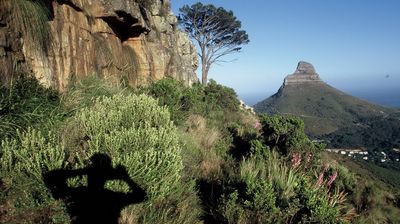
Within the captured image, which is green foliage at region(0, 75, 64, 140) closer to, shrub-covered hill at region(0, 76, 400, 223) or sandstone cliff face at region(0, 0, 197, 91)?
shrub-covered hill at region(0, 76, 400, 223)

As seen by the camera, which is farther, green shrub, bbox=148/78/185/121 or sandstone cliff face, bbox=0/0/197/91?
green shrub, bbox=148/78/185/121

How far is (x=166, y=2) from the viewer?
20.9 meters

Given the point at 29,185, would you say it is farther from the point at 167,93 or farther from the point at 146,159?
the point at 167,93

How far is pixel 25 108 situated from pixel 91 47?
5.09 meters

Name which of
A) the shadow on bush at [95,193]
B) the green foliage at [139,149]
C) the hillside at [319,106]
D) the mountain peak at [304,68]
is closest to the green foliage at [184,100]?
the green foliage at [139,149]

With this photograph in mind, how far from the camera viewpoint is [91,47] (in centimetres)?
968

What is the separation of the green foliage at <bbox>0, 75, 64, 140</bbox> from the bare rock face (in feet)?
503

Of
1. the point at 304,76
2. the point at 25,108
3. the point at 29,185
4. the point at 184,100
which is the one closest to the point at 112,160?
the point at 29,185

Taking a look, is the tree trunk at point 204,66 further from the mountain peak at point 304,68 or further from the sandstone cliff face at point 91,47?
the mountain peak at point 304,68

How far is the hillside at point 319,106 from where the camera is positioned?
106m

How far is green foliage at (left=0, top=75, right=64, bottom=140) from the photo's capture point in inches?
177

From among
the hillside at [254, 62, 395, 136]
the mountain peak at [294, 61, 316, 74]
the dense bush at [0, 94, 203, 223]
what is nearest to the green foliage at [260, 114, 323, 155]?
the dense bush at [0, 94, 203, 223]

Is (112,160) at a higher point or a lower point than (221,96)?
lower

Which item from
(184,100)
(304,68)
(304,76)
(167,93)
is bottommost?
(184,100)
